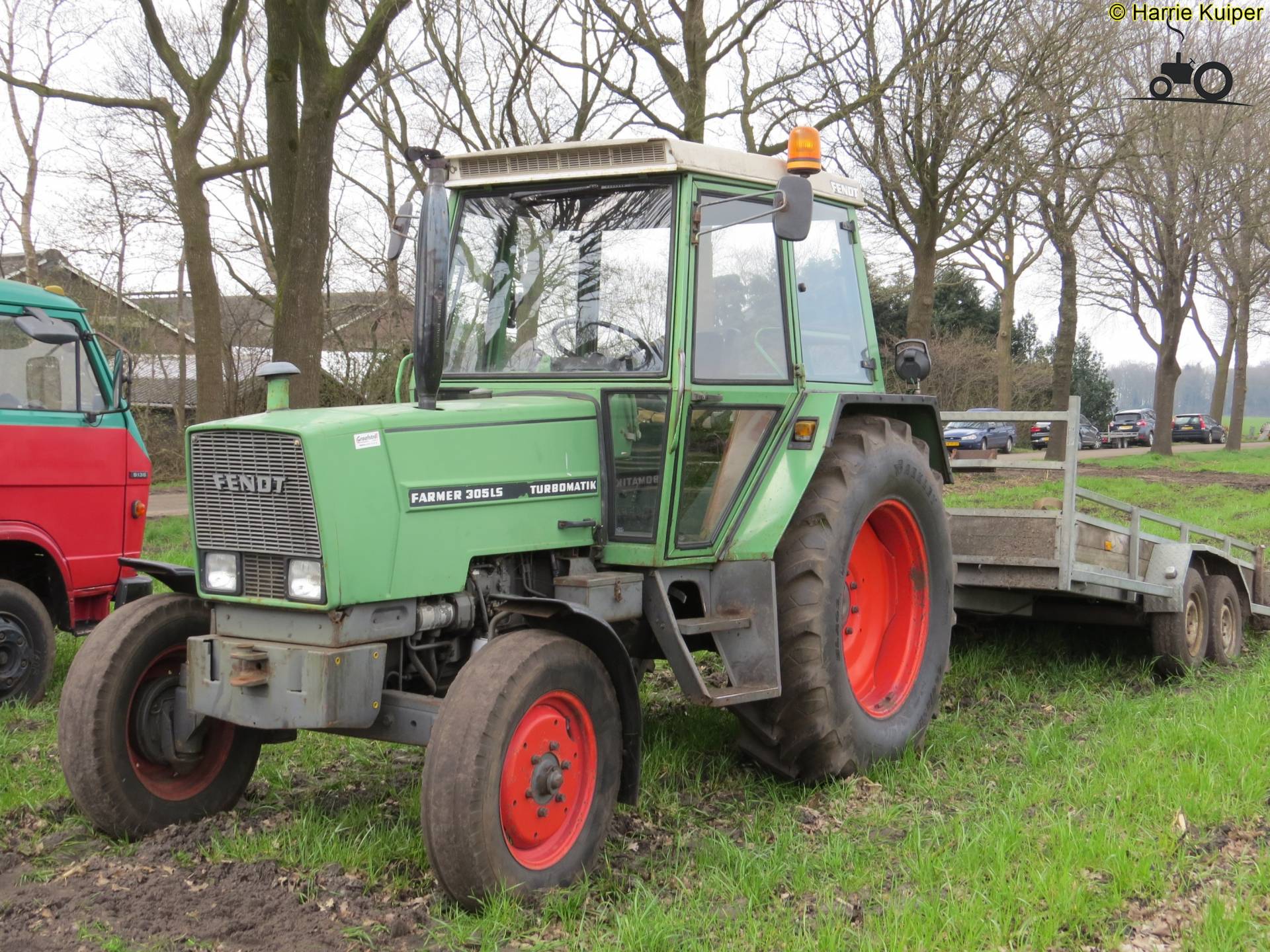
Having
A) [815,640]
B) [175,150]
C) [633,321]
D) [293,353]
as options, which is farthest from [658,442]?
[175,150]

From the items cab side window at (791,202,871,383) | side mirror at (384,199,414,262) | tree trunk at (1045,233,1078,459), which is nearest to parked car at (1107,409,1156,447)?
tree trunk at (1045,233,1078,459)

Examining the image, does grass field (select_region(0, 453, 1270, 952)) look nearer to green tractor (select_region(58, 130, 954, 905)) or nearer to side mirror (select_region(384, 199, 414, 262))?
green tractor (select_region(58, 130, 954, 905))

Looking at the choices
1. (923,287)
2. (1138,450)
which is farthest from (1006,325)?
(923,287)

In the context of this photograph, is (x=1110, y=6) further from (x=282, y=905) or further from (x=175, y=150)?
(x=282, y=905)

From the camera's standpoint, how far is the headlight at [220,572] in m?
3.99

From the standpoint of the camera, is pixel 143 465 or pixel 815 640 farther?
pixel 143 465

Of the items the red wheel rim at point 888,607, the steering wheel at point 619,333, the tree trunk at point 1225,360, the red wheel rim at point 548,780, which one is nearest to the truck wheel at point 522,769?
the red wheel rim at point 548,780

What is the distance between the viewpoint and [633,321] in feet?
14.7

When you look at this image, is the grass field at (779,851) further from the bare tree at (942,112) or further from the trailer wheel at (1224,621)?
the bare tree at (942,112)

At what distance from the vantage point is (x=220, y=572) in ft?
13.2

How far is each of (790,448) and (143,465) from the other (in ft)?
14.0

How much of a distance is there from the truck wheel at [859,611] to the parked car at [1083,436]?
2857cm

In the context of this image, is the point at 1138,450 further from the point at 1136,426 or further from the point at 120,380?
the point at 120,380

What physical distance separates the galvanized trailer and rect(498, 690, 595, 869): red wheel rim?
3.11 m
